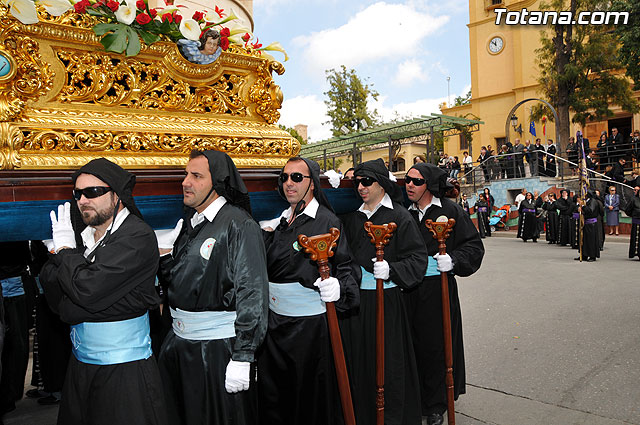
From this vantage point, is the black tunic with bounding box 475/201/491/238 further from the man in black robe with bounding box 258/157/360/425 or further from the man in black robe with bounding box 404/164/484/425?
the man in black robe with bounding box 258/157/360/425

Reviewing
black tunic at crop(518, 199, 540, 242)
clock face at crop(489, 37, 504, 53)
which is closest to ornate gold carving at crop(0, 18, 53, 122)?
black tunic at crop(518, 199, 540, 242)

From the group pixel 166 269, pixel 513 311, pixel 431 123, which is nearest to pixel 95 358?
pixel 166 269

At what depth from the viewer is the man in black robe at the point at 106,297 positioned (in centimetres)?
212

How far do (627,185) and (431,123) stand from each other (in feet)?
22.5

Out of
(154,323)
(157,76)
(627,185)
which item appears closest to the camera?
(157,76)

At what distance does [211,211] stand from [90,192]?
0.62 m

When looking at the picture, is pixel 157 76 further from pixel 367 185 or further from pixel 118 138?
pixel 367 185

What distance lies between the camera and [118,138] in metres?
2.52

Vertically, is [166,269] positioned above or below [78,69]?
below

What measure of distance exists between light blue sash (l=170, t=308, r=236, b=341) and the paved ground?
7.59 feet

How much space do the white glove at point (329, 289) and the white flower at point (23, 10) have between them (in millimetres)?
1972

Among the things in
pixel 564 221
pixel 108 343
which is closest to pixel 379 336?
pixel 108 343

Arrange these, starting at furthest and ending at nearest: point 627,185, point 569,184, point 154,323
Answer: point 569,184 < point 627,185 < point 154,323

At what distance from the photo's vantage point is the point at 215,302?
2.47 metres
